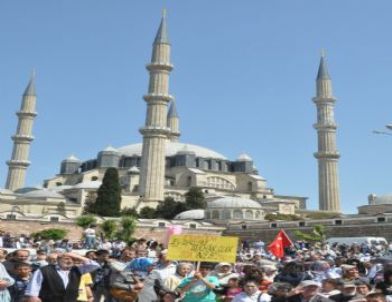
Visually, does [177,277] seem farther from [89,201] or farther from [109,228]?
[89,201]

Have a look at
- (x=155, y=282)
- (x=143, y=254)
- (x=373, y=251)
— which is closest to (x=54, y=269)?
(x=155, y=282)

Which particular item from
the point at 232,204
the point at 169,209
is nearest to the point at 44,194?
the point at 169,209

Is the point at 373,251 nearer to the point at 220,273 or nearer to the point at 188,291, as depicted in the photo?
the point at 220,273

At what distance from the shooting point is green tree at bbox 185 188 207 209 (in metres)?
49.9

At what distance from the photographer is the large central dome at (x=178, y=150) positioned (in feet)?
219

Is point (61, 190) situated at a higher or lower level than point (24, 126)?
lower

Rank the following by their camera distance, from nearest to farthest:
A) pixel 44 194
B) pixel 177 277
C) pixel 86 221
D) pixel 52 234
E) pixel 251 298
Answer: pixel 251 298, pixel 177 277, pixel 52 234, pixel 86 221, pixel 44 194

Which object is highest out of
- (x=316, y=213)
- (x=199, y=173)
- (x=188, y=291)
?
(x=199, y=173)

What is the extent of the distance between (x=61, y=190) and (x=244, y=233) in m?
25.0

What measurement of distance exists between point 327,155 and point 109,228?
27133 mm

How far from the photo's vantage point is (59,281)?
5.12 m

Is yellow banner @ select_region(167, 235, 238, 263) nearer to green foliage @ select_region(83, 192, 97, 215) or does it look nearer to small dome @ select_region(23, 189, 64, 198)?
green foliage @ select_region(83, 192, 97, 215)

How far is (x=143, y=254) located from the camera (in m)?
6.90

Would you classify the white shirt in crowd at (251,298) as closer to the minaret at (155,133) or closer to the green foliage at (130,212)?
the green foliage at (130,212)
